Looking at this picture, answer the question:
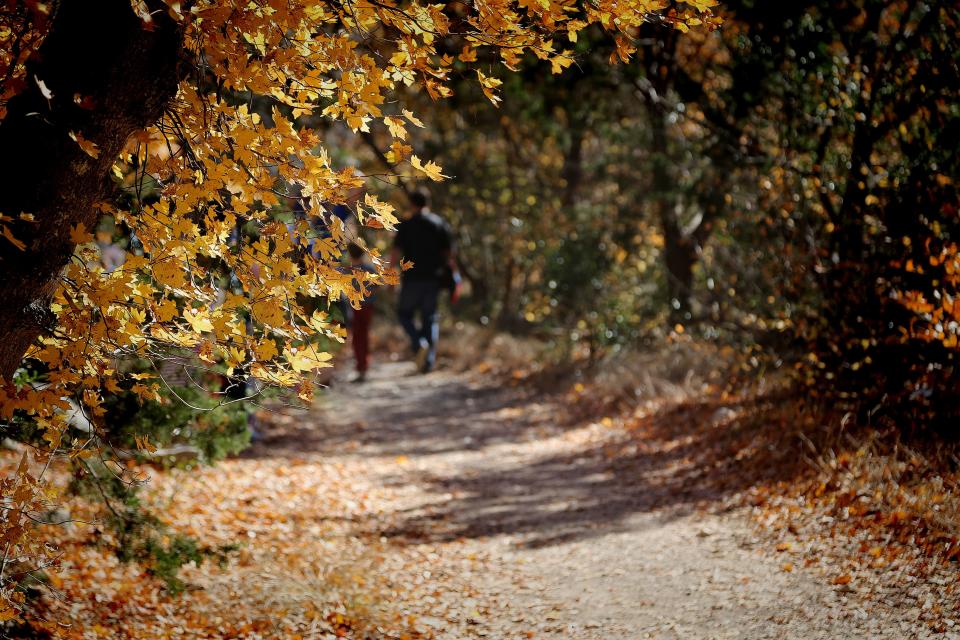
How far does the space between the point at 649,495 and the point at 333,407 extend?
200 inches

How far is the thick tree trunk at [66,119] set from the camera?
111 inches

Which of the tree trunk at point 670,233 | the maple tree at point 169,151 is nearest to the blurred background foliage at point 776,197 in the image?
the tree trunk at point 670,233

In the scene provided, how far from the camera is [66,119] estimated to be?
281cm

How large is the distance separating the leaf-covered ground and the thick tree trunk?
64.9 inches

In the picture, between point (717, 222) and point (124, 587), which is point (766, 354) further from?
point (124, 587)

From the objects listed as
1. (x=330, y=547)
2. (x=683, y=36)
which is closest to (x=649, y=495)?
(x=330, y=547)

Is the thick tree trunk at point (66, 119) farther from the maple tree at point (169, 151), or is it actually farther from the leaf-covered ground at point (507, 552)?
the leaf-covered ground at point (507, 552)

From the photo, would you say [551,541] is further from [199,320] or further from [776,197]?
[776,197]

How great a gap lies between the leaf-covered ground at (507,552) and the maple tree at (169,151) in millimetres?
1392

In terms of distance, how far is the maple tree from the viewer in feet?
9.24

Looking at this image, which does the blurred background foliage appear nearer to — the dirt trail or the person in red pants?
the dirt trail

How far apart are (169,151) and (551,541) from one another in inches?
156

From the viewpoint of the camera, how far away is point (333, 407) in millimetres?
10664

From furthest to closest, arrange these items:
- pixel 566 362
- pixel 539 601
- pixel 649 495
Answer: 1. pixel 566 362
2. pixel 649 495
3. pixel 539 601
